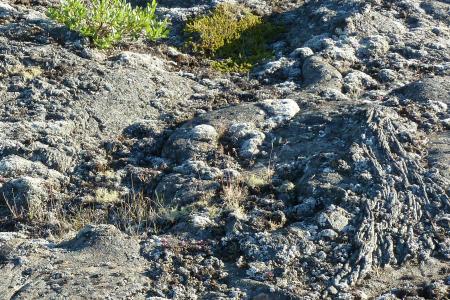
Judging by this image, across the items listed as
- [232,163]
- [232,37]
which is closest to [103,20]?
[232,37]

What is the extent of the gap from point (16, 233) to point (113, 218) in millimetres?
1273

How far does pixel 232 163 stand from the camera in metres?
10.2

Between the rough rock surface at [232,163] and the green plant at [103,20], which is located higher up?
the green plant at [103,20]

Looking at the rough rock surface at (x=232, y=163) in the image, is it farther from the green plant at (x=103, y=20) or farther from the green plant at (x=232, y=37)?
the green plant at (x=232, y=37)

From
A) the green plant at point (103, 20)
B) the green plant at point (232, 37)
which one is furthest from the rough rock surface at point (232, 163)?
the green plant at point (232, 37)

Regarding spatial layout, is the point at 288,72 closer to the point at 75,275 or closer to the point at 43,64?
the point at 43,64

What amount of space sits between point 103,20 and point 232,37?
300 centimetres

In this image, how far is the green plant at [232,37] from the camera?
13945 mm

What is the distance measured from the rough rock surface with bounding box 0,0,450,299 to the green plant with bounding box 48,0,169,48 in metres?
0.25

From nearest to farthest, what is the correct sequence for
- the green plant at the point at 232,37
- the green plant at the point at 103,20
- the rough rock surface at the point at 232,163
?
1. the rough rock surface at the point at 232,163
2. the green plant at the point at 103,20
3. the green plant at the point at 232,37

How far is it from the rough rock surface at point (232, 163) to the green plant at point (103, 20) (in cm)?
25

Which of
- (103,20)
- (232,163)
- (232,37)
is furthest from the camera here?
(232,37)

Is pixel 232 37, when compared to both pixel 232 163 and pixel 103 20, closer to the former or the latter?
pixel 103 20

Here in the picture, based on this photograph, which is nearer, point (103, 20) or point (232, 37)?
point (103, 20)
